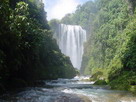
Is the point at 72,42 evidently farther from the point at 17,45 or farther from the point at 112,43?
the point at 17,45

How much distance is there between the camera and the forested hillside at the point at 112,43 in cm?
2557

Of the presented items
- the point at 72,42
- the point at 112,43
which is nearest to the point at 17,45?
the point at 112,43

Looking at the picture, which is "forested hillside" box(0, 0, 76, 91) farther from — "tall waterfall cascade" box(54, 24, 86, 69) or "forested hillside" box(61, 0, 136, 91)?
"tall waterfall cascade" box(54, 24, 86, 69)

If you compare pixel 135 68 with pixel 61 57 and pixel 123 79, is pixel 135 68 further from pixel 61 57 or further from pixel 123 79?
pixel 61 57

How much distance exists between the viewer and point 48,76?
42.6m

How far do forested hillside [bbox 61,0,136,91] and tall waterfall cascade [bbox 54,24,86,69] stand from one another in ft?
16.1

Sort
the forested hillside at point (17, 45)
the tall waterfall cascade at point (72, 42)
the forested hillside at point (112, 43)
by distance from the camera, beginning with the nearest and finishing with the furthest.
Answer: the forested hillside at point (17, 45)
the forested hillside at point (112, 43)
the tall waterfall cascade at point (72, 42)

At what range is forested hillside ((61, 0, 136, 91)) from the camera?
83.9 feet

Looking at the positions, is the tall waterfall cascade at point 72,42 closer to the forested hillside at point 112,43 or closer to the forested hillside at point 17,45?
the forested hillside at point 112,43

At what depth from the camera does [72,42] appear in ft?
272

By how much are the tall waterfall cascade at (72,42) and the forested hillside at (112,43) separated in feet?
16.1

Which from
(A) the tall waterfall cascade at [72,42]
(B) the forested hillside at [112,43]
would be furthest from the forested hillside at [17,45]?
(A) the tall waterfall cascade at [72,42]

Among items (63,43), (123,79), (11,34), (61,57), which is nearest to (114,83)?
(123,79)

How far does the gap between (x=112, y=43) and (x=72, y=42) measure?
31.4 meters
